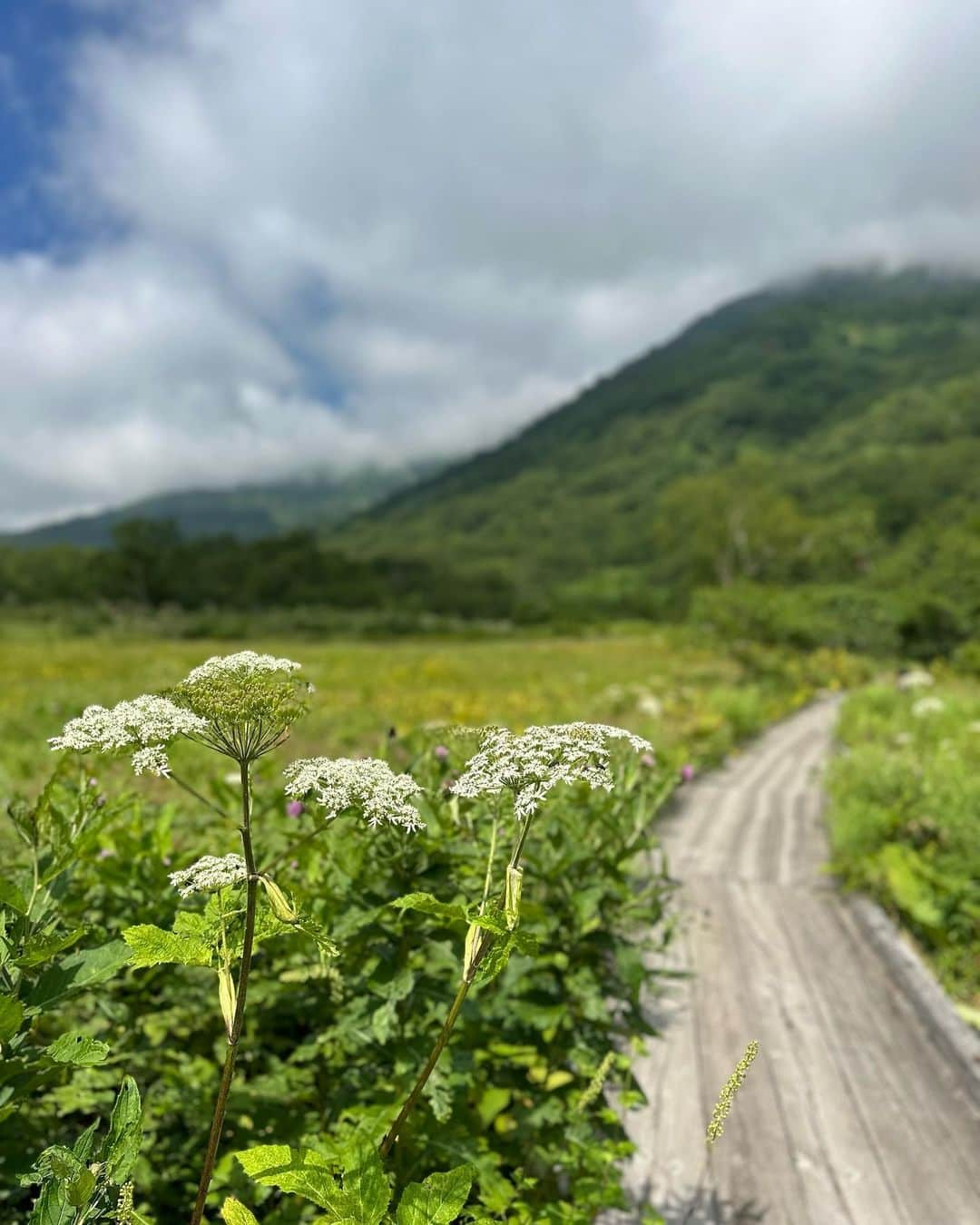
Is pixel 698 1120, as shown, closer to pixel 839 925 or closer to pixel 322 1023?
pixel 322 1023

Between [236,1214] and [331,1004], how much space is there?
1.53m

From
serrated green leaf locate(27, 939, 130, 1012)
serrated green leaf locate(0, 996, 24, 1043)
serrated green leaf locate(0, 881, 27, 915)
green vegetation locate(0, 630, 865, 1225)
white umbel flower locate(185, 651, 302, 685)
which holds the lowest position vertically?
green vegetation locate(0, 630, 865, 1225)

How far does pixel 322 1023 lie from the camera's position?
10.1ft

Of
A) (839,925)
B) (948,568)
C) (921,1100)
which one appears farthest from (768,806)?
(948,568)

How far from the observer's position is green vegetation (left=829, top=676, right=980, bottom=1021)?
5.46 metres

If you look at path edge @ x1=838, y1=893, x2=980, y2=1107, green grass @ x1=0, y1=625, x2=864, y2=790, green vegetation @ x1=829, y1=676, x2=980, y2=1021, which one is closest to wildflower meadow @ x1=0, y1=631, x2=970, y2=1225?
path edge @ x1=838, y1=893, x2=980, y2=1107

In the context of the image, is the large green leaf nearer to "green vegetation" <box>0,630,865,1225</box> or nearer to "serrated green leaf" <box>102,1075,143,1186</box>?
"green vegetation" <box>0,630,865,1225</box>

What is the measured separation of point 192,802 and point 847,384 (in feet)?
755

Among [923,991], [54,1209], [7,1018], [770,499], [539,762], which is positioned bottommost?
[923,991]

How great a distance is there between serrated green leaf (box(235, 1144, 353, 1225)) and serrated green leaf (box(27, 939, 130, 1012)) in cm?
56

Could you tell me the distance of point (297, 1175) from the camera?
52.1 inches

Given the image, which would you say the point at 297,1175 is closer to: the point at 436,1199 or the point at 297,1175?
the point at 297,1175

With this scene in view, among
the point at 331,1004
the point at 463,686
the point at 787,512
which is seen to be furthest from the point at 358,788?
the point at 787,512

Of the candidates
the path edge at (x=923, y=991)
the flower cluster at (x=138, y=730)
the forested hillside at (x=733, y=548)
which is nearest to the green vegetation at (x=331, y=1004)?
the flower cluster at (x=138, y=730)
